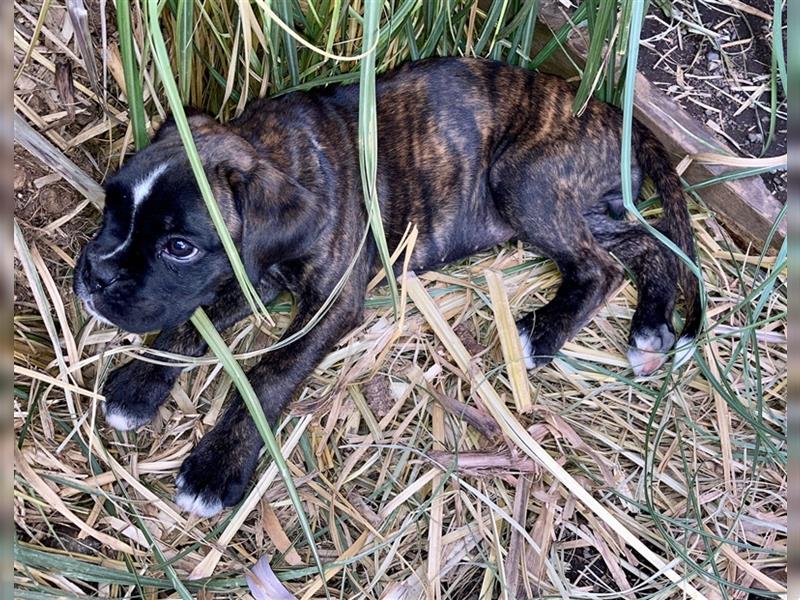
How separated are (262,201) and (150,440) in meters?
0.89

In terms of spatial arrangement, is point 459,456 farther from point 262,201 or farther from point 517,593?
point 262,201

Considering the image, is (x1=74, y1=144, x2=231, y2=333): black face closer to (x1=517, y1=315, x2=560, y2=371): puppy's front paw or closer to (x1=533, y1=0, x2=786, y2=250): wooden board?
(x1=517, y1=315, x2=560, y2=371): puppy's front paw

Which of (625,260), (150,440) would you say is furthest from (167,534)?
(625,260)

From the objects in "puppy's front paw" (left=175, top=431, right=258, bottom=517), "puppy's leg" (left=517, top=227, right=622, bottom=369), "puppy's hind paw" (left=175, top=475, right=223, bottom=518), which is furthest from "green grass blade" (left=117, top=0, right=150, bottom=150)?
"puppy's leg" (left=517, top=227, right=622, bottom=369)

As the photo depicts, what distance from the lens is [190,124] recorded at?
225cm

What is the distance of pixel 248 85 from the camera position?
2.60 meters

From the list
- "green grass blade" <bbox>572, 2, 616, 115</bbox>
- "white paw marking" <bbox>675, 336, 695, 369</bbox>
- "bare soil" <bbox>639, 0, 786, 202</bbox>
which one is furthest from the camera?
"bare soil" <bbox>639, 0, 786, 202</bbox>

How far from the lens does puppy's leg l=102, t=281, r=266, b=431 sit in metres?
2.36

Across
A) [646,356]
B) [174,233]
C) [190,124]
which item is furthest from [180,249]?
[646,356]

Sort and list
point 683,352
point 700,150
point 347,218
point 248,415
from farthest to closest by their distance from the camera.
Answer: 1. point 700,150
2. point 683,352
3. point 347,218
4. point 248,415

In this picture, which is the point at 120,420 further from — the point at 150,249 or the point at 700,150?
the point at 700,150

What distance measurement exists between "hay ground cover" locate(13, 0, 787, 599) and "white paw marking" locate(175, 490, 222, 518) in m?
0.05

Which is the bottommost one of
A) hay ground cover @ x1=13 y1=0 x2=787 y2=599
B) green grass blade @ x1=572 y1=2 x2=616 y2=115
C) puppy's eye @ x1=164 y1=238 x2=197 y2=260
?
hay ground cover @ x1=13 y1=0 x2=787 y2=599

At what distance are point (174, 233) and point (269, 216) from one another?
249 mm
